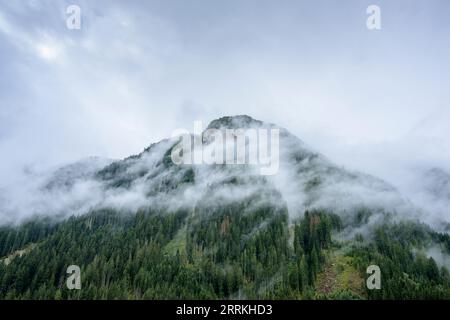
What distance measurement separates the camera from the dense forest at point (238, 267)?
→ 129 meters

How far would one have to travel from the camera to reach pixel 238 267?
154 metres

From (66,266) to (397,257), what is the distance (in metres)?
151
